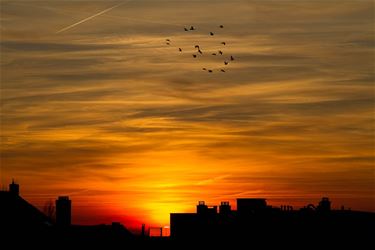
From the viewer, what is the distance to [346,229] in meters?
101

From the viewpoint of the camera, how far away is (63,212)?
94.6 m

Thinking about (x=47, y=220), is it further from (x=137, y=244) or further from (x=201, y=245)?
(x=201, y=245)

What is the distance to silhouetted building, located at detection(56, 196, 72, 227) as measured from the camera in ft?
307

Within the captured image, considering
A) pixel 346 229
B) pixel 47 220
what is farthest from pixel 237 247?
Result: pixel 47 220

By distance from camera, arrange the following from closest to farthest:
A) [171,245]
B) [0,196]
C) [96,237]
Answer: [0,196] < [96,237] < [171,245]

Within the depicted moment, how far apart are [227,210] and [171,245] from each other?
38.4 feet

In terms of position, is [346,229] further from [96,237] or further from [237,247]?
[96,237]

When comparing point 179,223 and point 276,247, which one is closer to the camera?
point 276,247

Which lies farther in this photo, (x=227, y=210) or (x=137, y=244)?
(x=227, y=210)

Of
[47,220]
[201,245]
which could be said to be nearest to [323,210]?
[201,245]

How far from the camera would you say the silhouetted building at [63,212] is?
307 ft

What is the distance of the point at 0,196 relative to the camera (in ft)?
290

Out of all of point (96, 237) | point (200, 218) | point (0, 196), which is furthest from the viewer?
point (200, 218)

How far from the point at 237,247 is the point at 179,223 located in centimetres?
1635
